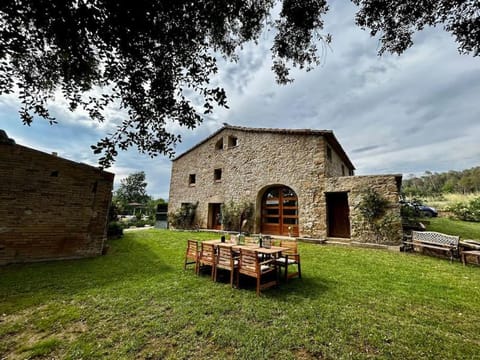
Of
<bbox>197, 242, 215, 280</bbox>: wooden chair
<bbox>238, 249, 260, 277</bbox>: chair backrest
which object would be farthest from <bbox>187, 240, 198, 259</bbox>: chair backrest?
<bbox>238, 249, 260, 277</bbox>: chair backrest

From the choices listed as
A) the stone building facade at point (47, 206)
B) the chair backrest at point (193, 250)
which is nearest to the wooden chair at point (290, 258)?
the chair backrest at point (193, 250)

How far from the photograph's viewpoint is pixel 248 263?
4.03m

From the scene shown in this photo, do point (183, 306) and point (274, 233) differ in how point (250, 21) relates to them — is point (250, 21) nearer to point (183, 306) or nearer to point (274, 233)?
point (183, 306)

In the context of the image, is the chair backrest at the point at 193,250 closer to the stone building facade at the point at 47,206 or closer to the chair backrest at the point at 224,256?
the chair backrest at the point at 224,256

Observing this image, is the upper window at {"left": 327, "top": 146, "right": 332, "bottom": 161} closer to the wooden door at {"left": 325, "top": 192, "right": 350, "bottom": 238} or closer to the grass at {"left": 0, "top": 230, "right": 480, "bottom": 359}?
the wooden door at {"left": 325, "top": 192, "right": 350, "bottom": 238}

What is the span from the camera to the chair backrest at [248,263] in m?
3.85

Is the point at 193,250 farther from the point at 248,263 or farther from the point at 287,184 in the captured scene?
the point at 287,184

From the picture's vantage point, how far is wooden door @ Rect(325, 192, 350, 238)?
9594mm

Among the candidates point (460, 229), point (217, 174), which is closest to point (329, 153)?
point (217, 174)

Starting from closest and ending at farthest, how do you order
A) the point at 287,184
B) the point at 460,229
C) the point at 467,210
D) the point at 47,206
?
the point at 47,206 < the point at 287,184 < the point at 460,229 < the point at 467,210

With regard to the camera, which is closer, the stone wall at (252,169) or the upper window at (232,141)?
the stone wall at (252,169)

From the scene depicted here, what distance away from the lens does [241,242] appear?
203 inches

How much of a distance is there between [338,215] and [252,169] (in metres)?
5.18

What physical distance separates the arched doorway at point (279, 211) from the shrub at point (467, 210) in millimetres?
15856
